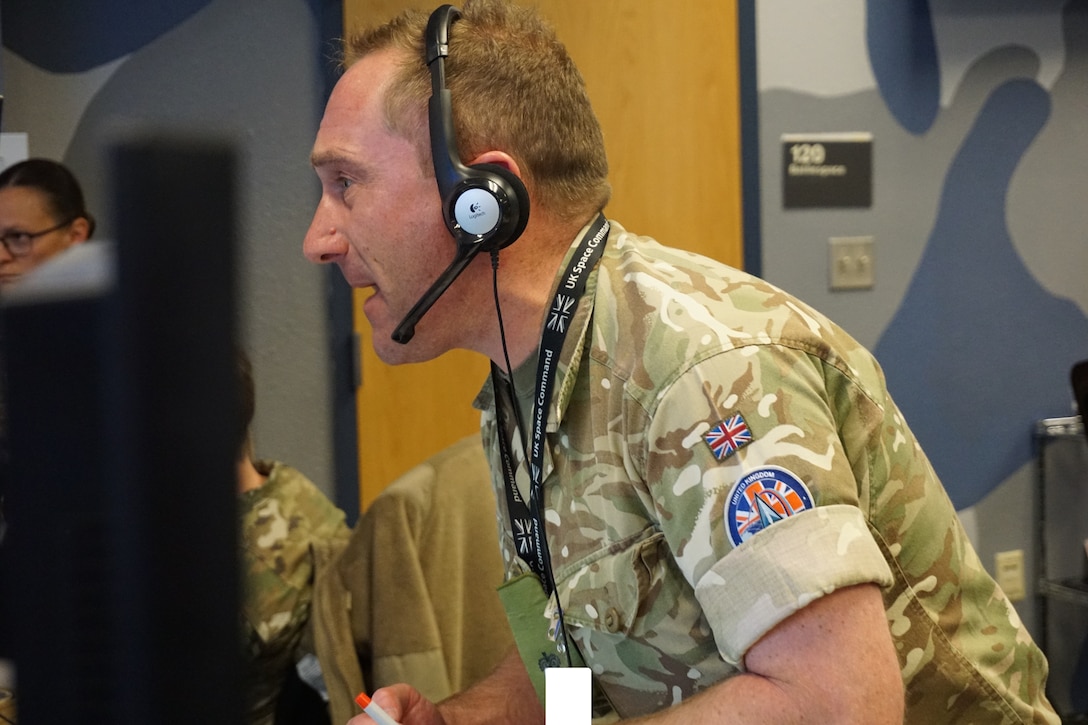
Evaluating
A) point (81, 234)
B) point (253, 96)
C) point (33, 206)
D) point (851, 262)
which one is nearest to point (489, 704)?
point (81, 234)

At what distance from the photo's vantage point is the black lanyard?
1.10 meters

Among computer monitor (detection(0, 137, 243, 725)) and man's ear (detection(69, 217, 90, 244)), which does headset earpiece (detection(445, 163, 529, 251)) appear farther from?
computer monitor (detection(0, 137, 243, 725))

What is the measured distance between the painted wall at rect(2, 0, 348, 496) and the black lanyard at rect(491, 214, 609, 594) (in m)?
1.16

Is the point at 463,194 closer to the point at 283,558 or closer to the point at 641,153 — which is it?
the point at 283,558

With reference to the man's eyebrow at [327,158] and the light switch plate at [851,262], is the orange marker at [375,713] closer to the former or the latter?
the man's eyebrow at [327,158]

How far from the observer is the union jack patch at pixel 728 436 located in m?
0.93

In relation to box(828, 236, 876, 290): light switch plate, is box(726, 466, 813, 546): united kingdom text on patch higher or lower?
lower

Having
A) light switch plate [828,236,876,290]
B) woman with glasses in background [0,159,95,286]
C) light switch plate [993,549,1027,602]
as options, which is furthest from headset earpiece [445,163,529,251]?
light switch plate [993,549,1027,602]

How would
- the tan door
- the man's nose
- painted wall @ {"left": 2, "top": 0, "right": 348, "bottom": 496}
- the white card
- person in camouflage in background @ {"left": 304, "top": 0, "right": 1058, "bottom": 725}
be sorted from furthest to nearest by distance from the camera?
the tan door < painted wall @ {"left": 2, "top": 0, "right": 348, "bottom": 496} < the man's nose < person in camouflage in background @ {"left": 304, "top": 0, "right": 1058, "bottom": 725} < the white card

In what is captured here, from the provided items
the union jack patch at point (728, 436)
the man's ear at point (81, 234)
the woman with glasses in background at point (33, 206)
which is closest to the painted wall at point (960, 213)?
the woman with glasses in background at point (33, 206)

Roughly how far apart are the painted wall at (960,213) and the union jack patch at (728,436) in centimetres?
203

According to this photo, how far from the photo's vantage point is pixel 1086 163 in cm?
322

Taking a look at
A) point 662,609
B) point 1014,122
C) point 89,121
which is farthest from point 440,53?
point 1014,122

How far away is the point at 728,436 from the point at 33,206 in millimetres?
1713
